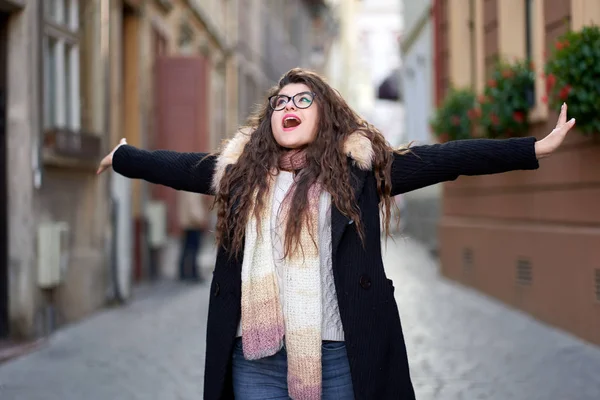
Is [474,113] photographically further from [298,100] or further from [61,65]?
[298,100]

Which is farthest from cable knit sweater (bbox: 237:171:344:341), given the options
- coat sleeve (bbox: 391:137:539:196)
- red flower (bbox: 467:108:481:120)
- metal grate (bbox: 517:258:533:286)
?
red flower (bbox: 467:108:481:120)

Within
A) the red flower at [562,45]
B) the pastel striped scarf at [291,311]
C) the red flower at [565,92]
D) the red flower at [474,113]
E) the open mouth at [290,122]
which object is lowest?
the pastel striped scarf at [291,311]

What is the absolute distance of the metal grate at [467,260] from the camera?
35.7 feet

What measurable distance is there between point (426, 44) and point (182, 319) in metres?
9.92

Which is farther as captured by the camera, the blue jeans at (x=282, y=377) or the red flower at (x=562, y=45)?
the red flower at (x=562, y=45)

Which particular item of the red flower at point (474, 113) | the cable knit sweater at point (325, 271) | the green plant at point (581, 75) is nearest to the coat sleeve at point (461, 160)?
the cable knit sweater at point (325, 271)

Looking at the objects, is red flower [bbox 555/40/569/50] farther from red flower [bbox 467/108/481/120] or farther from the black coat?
the black coat

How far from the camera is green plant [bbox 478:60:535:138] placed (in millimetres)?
8602

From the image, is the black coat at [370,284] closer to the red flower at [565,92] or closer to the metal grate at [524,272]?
the red flower at [565,92]

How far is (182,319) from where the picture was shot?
8.79 metres

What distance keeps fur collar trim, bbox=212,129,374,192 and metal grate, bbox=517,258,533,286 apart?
19.6 ft

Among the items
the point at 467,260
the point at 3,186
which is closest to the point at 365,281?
the point at 3,186

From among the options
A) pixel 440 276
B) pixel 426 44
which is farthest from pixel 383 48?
pixel 440 276

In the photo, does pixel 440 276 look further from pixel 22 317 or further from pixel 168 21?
pixel 22 317
